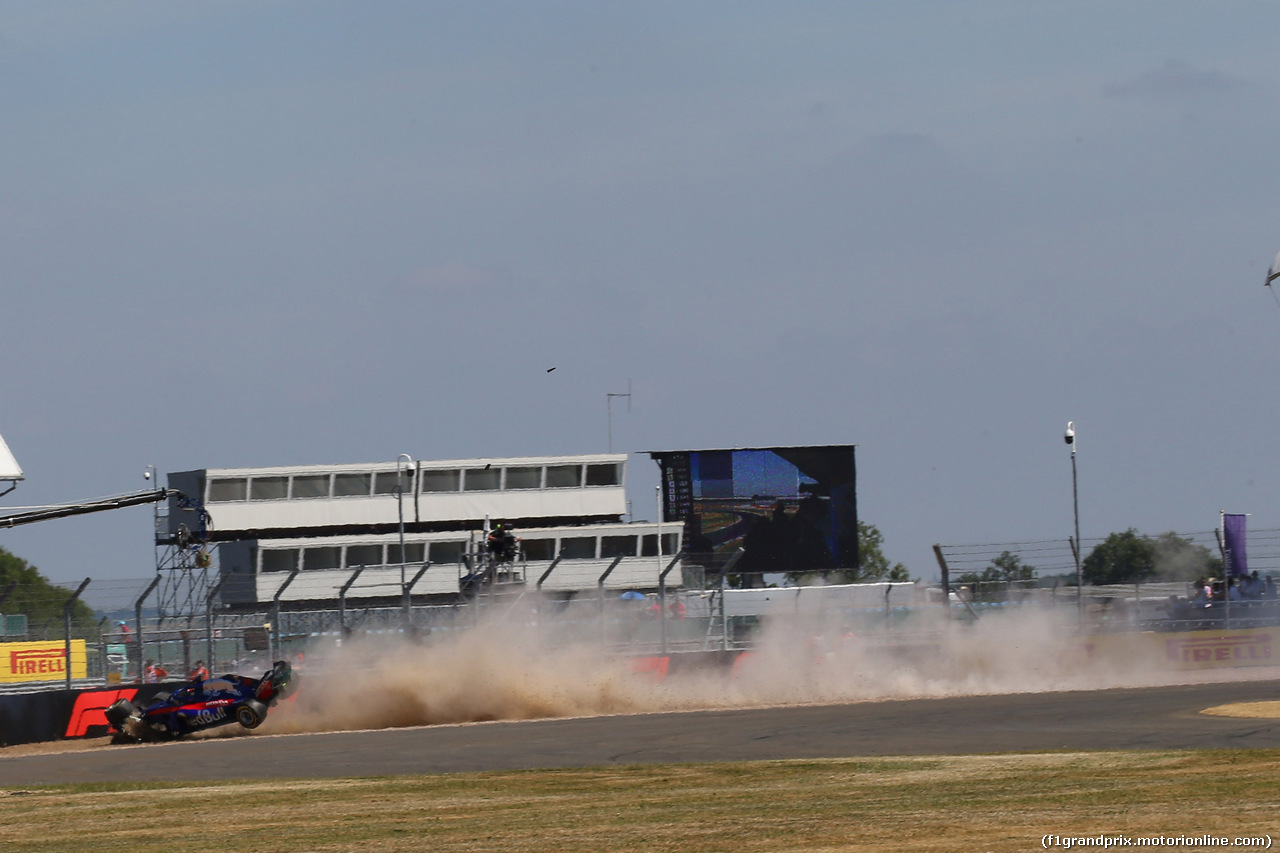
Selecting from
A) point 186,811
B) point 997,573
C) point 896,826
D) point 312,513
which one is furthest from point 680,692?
point 312,513

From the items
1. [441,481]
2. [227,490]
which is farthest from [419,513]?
[227,490]

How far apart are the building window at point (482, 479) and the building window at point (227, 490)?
13.0m

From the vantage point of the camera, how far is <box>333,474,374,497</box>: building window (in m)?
92.5

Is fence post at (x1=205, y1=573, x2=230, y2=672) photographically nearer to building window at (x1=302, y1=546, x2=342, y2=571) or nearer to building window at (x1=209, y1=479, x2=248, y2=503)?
building window at (x1=302, y1=546, x2=342, y2=571)

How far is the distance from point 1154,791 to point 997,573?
810 inches

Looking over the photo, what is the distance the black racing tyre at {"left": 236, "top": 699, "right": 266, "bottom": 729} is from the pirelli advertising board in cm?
401

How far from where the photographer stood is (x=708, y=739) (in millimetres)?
19469

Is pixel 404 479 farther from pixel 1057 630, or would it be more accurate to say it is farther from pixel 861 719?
pixel 861 719

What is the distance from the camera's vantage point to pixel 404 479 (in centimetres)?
9331

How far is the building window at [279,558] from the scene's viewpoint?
8681cm

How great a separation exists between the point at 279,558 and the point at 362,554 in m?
4.75

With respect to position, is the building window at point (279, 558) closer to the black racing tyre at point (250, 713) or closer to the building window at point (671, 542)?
the building window at point (671, 542)

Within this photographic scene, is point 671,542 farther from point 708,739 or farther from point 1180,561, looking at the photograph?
point 708,739

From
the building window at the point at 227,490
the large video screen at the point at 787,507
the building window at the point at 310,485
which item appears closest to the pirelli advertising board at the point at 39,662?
the large video screen at the point at 787,507
